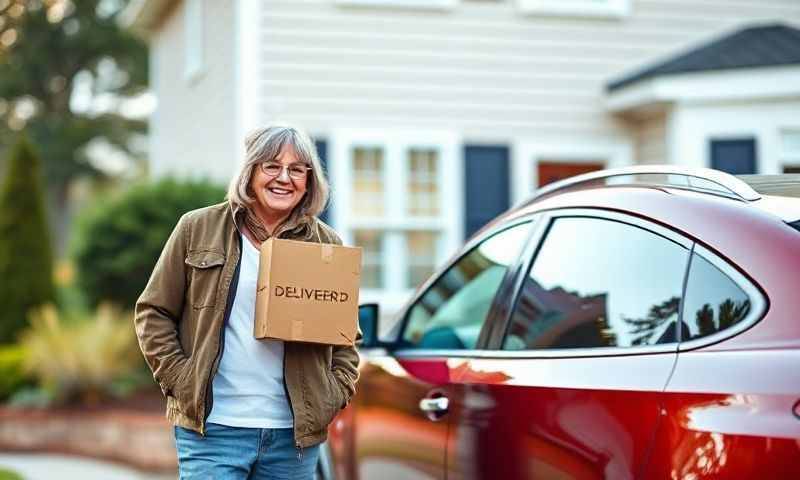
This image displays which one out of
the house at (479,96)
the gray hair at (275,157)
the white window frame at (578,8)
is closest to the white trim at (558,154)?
the house at (479,96)

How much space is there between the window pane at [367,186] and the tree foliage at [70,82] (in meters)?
22.2

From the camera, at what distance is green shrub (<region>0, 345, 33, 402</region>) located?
34.8 ft

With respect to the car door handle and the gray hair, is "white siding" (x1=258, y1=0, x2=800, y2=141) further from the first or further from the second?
the gray hair

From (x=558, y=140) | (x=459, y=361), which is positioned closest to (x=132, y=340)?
(x=558, y=140)

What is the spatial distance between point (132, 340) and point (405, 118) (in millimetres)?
3503

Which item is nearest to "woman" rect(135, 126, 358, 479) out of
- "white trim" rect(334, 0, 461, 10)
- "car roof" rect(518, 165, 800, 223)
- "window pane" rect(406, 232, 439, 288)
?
"car roof" rect(518, 165, 800, 223)

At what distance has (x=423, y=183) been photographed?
445 inches

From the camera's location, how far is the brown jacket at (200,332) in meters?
3.16

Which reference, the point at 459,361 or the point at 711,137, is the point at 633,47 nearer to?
the point at 711,137

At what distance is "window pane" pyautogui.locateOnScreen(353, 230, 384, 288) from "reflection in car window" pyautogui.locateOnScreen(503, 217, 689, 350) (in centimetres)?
754

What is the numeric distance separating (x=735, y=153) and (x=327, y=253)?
8.35 m

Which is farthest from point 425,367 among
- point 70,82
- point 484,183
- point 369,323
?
point 70,82

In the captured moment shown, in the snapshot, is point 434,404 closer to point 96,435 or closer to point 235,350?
point 235,350

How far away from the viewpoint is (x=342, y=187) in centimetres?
1096
